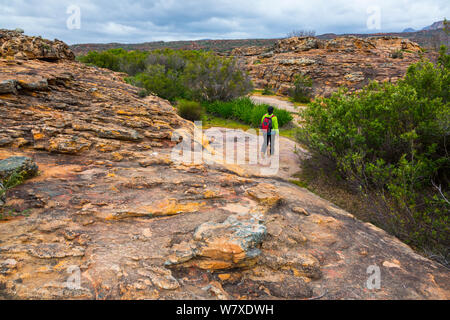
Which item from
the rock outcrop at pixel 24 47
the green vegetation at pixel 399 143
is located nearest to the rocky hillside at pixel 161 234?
the green vegetation at pixel 399 143

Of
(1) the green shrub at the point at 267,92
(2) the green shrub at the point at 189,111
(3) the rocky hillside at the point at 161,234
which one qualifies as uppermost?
(1) the green shrub at the point at 267,92

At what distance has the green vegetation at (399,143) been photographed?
4148 millimetres

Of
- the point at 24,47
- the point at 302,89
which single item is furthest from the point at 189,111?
the point at 302,89

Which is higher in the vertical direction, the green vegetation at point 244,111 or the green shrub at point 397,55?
the green shrub at point 397,55

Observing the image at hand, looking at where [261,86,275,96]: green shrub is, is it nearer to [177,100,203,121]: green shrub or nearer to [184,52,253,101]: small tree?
[184,52,253,101]: small tree

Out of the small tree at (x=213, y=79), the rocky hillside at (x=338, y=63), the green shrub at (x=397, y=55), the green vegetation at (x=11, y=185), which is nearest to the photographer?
the green vegetation at (x=11, y=185)

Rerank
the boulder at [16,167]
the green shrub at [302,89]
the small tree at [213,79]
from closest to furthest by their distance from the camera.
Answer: the boulder at [16,167], the small tree at [213,79], the green shrub at [302,89]

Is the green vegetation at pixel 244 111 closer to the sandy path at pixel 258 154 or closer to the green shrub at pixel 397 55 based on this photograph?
the sandy path at pixel 258 154

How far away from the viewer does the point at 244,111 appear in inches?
474

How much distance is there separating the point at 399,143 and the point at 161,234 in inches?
200

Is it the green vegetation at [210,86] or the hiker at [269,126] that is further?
the green vegetation at [210,86]

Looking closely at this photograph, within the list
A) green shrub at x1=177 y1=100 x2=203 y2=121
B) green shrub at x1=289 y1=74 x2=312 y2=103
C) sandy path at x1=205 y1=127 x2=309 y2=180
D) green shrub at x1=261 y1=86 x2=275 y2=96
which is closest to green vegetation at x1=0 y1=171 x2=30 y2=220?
sandy path at x1=205 y1=127 x2=309 y2=180

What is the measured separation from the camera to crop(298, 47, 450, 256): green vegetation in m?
4.15

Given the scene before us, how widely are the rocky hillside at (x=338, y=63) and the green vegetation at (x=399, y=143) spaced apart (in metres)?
15.1
